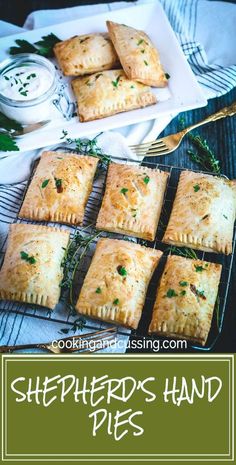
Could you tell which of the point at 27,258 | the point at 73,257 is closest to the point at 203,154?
the point at 73,257

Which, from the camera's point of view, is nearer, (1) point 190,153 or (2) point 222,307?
(2) point 222,307

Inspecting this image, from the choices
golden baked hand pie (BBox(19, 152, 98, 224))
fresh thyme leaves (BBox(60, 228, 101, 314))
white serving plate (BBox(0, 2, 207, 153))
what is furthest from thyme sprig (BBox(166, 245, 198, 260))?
white serving plate (BBox(0, 2, 207, 153))

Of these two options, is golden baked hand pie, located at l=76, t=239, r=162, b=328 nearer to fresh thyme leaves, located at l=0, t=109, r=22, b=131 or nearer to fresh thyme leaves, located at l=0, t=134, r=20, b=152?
fresh thyme leaves, located at l=0, t=134, r=20, b=152

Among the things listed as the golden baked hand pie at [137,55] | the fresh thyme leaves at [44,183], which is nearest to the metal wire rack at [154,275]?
the fresh thyme leaves at [44,183]

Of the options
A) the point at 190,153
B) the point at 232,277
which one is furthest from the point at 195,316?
the point at 190,153

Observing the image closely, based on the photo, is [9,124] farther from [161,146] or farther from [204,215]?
[204,215]

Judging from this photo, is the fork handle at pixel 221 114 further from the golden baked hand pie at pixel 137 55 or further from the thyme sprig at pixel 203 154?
the golden baked hand pie at pixel 137 55

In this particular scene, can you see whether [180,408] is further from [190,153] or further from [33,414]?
[190,153]

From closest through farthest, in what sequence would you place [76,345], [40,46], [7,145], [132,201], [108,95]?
[76,345] → [132,201] → [7,145] → [108,95] → [40,46]
